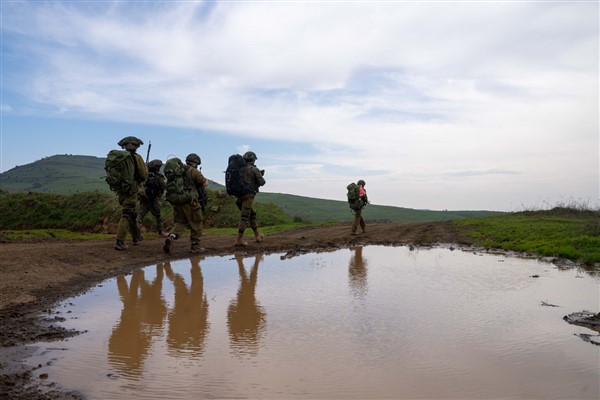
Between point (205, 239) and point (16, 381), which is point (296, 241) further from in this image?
point (16, 381)

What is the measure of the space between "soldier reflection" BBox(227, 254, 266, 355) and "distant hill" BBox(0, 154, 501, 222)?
20.2 metres

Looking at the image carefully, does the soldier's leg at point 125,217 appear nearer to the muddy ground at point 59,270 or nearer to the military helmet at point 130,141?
the muddy ground at point 59,270

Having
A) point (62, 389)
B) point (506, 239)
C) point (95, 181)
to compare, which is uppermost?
point (95, 181)

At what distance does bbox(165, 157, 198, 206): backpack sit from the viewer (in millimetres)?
11656

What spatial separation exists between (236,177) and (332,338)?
28.7ft

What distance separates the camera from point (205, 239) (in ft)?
51.0

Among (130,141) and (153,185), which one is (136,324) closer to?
(130,141)

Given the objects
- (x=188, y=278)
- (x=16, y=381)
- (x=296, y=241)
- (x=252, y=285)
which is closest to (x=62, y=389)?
(x=16, y=381)

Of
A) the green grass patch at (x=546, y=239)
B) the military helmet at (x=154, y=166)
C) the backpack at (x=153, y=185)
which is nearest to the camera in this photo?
the green grass patch at (x=546, y=239)

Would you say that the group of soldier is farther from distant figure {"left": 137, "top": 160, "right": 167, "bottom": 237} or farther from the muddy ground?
distant figure {"left": 137, "top": 160, "right": 167, "bottom": 237}

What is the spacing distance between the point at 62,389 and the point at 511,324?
4487 mm

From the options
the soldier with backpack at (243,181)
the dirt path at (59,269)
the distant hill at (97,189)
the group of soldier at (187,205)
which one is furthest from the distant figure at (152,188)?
the distant hill at (97,189)

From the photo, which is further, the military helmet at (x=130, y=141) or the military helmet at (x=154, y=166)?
the military helmet at (x=154, y=166)

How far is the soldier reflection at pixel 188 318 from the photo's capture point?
4.74 m
